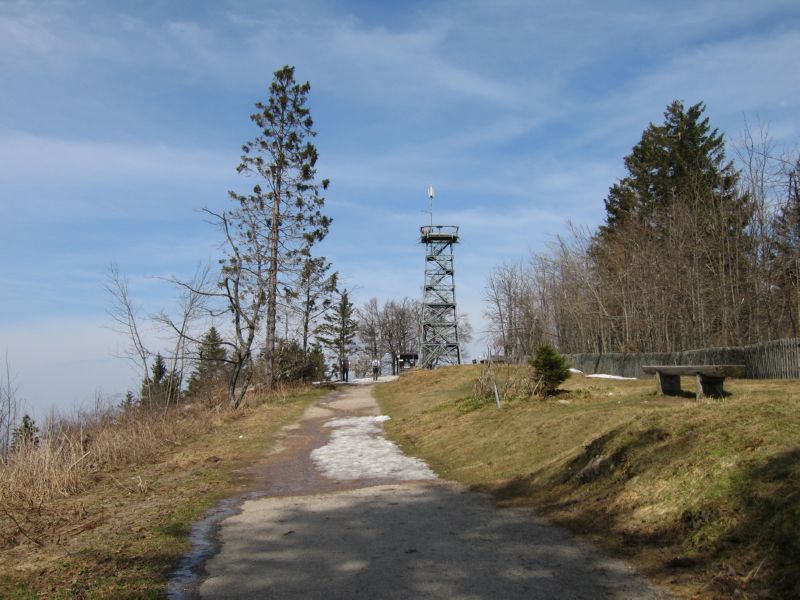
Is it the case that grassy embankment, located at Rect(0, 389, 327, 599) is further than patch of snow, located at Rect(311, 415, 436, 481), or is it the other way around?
patch of snow, located at Rect(311, 415, 436, 481)

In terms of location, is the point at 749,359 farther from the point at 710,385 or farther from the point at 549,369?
the point at 710,385

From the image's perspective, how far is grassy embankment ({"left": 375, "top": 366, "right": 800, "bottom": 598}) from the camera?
174 inches

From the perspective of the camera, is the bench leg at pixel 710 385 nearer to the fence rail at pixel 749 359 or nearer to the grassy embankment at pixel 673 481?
the grassy embankment at pixel 673 481

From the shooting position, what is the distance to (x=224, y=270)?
28484 mm

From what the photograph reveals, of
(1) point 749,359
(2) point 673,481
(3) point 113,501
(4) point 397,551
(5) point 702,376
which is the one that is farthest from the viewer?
(1) point 749,359

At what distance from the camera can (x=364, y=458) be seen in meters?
12.6

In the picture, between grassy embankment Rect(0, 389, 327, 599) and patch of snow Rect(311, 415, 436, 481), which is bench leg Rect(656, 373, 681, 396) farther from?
grassy embankment Rect(0, 389, 327, 599)

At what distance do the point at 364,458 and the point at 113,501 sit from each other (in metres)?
4.85

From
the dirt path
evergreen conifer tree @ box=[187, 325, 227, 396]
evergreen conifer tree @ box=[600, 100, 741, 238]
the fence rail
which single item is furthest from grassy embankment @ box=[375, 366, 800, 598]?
evergreen conifer tree @ box=[600, 100, 741, 238]

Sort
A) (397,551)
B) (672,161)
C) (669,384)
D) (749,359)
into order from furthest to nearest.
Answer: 1. (672,161)
2. (749,359)
3. (669,384)
4. (397,551)

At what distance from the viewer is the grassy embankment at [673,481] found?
443cm

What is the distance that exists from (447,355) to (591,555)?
43785mm

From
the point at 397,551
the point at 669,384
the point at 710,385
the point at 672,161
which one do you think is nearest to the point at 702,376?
the point at 710,385

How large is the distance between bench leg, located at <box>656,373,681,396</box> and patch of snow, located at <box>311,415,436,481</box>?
483cm
